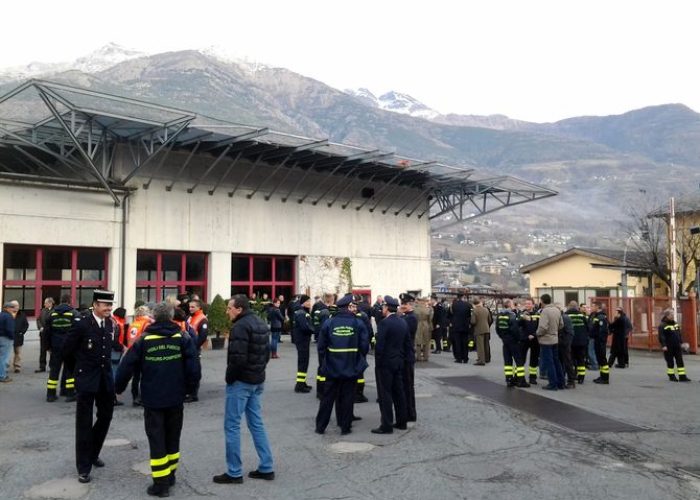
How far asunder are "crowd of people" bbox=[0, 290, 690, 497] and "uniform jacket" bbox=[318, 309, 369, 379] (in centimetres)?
1

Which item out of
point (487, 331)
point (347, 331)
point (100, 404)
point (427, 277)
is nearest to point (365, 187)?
point (427, 277)

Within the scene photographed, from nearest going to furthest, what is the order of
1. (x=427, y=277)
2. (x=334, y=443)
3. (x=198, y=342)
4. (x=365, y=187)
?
(x=334, y=443) < (x=198, y=342) < (x=365, y=187) < (x=427, y=277)

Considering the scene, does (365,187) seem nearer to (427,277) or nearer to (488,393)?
(427,277)

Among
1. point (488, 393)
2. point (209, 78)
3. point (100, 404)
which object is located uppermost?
point (209, 78)

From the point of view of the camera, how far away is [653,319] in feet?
65.4

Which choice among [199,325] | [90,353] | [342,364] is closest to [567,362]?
[342,364]

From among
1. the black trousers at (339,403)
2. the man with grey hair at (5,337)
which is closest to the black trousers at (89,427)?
the black trousers at (339,403)

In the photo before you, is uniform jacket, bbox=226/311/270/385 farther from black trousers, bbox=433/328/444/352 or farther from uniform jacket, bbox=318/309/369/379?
black trousers, bbox=433/328/444/352

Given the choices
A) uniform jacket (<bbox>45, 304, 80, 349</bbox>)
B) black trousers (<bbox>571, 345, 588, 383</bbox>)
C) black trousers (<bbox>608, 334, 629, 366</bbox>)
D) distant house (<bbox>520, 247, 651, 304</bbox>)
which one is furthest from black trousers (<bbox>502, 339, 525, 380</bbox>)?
distant house (<bbox>520, 247, 651, 304</bbox>)

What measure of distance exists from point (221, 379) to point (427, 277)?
19.8m

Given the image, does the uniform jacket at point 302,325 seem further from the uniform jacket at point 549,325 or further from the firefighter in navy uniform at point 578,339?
Answer: the firefighter in navy uniform at point 578,339

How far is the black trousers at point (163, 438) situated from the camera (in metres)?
5.51

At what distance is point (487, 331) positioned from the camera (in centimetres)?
1547

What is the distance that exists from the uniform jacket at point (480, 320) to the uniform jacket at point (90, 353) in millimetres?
10800
